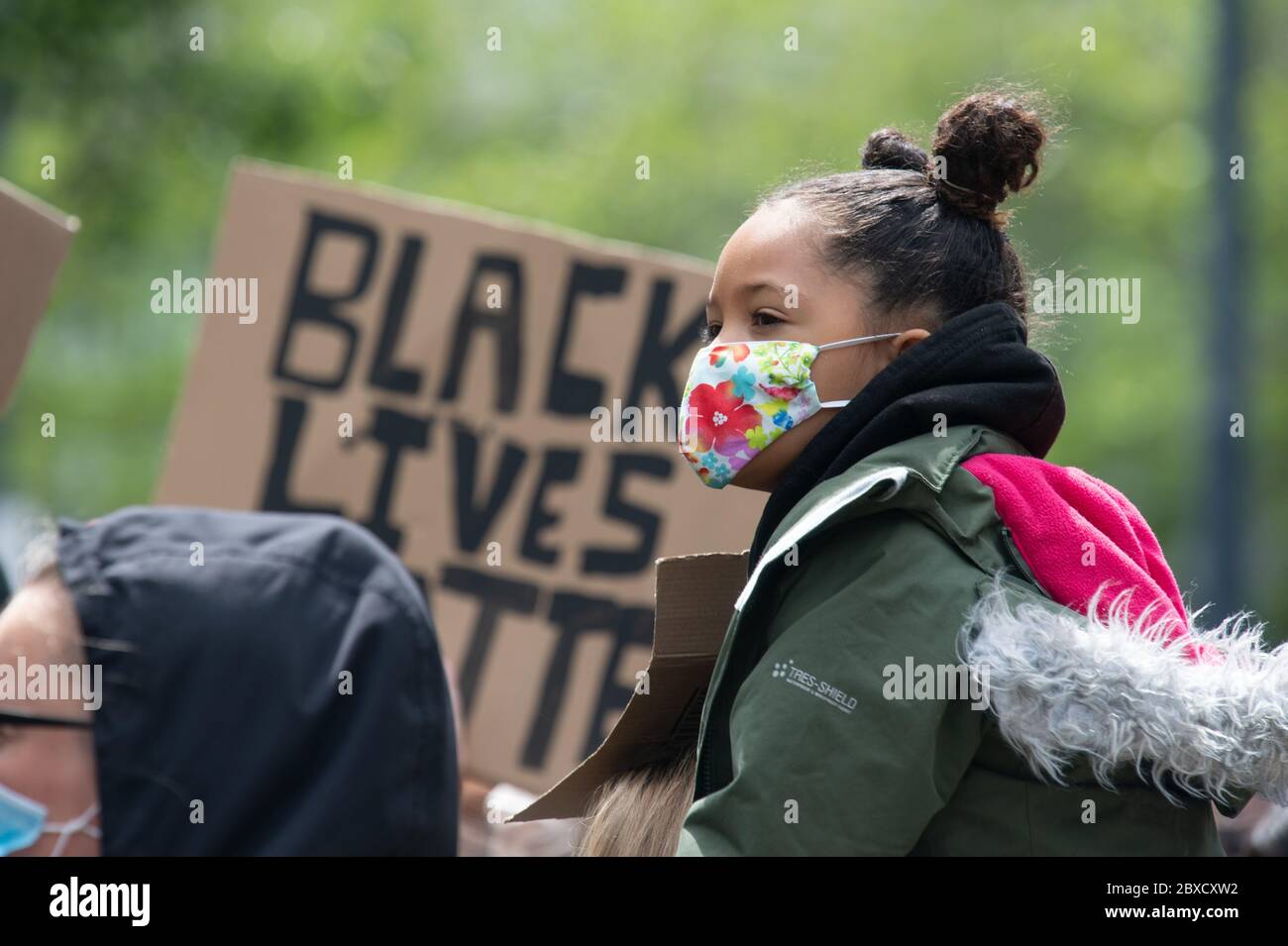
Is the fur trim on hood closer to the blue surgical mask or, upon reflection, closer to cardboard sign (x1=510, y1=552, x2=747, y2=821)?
cardboard sign (x1=510, y1=552, x2=747, y2=821)

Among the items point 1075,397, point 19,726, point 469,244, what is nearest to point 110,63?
point 469,244

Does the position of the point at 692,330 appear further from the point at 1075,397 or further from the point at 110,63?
the point at 1075,397

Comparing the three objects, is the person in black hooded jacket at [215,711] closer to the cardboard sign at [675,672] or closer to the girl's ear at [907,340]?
the cardboard sign at [675,672]

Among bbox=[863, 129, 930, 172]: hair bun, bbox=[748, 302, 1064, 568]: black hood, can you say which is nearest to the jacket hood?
bbox=[748, 302, 1064, 568]: black hood

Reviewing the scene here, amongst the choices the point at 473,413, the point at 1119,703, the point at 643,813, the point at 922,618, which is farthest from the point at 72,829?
the point at 473,413

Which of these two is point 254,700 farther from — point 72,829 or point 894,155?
point 894,155

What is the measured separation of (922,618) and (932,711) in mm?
107

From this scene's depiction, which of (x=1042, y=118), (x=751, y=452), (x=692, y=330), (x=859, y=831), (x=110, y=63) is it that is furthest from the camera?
(x=110, y=63)

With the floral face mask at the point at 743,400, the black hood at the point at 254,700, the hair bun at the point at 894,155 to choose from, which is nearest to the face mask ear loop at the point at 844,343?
the floral face mask at the point at 743,400

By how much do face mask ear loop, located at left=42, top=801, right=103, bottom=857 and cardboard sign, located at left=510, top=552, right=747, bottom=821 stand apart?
0.59 metres

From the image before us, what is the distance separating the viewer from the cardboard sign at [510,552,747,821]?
6.36 ft

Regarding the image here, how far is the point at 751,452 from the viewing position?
2010 millimetres
